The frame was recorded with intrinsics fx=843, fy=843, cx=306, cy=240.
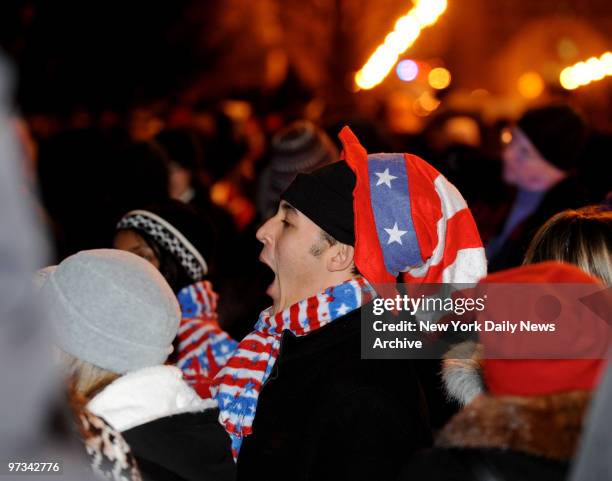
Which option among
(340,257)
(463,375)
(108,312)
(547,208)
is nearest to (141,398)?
(108,312)

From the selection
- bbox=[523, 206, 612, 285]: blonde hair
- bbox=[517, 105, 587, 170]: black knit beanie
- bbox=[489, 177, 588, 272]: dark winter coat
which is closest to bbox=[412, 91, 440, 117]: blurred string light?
A: bbox=[517, 105, 587, 170]: black knit beanie

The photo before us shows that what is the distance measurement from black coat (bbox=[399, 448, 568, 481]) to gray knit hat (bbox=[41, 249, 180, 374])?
0.86 m

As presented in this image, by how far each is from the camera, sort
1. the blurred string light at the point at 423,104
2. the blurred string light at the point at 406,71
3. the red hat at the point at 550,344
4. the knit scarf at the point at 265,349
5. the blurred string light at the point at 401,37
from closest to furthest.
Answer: the red hat at the point at 550,344 < the knit scarf at the point at 265,349 < the blurred string light at the point at 401,37 < the blurred string light at the point at 423,104 < the blurred string light at the point at 406,71

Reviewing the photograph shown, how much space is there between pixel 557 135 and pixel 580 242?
2.67 meters

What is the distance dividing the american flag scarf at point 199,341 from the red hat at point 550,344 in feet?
5.75

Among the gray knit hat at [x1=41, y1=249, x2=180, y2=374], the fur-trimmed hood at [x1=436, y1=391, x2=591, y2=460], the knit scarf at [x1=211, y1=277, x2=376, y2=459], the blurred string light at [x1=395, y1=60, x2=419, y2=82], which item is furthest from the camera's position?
the blurred string light at [x1=395, y1=60, x2=419, y2=82]

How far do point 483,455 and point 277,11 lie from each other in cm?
2350

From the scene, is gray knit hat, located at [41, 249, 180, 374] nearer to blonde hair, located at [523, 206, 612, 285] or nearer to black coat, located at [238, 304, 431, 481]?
black coat, located at [238, 304, 431, 481]

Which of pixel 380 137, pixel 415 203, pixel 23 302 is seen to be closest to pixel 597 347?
pixel 415 203

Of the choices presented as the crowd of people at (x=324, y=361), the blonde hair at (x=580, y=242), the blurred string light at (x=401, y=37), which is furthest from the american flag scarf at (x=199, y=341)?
the blurred string light at (x=401, y=37)

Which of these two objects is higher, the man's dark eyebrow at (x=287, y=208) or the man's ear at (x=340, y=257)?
the man's dark eyebrow at (x=287, y=208)

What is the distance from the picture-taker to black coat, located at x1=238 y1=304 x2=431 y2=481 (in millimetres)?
2273

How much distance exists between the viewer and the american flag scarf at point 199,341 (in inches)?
147

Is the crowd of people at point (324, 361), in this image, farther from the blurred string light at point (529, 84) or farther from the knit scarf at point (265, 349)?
the blurred string light at point (529, 84)
